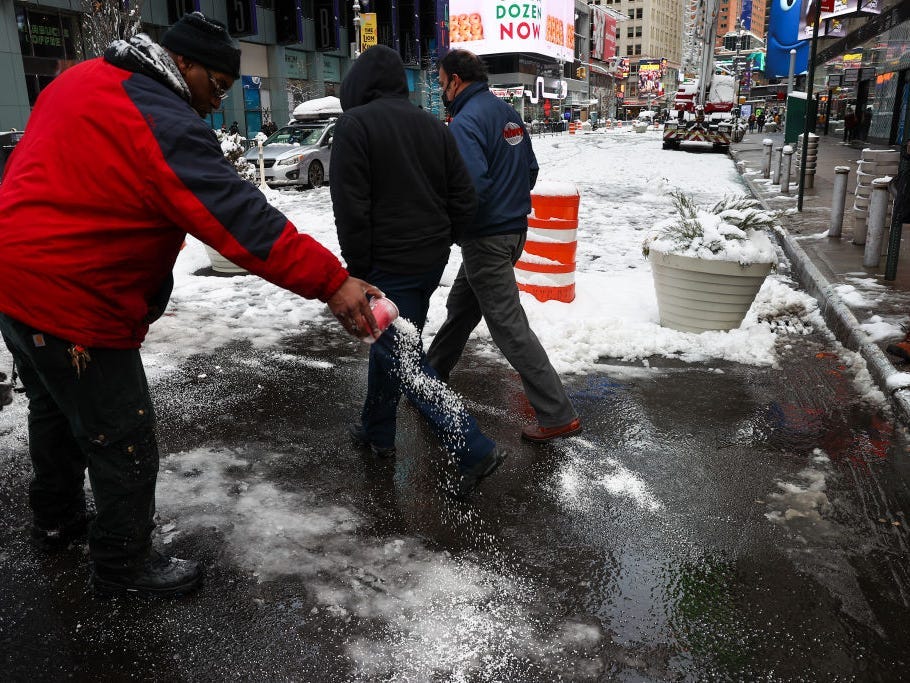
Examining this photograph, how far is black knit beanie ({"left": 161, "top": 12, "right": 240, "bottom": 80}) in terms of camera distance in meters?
2.37

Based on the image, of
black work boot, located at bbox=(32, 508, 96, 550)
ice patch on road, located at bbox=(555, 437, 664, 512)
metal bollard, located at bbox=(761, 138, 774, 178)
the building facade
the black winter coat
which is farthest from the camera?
the building facade

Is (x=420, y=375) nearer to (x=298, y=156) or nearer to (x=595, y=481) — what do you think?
(x=595, y=481)

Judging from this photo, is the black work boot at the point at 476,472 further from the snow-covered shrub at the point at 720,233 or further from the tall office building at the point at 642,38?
the tall office building at the point at 642,38

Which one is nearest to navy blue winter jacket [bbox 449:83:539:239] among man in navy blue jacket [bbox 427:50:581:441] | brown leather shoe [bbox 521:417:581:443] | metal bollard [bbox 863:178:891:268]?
man in navy blue jacket [bbox 427:50:581:441]

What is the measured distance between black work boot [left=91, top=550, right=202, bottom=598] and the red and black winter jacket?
0.89 metres

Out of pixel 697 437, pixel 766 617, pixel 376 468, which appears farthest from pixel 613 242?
pixel 766 617

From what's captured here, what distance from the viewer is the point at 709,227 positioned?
19.0ft

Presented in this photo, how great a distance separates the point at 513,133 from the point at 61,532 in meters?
2.95

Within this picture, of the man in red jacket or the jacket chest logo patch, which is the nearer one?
the man in red jacket

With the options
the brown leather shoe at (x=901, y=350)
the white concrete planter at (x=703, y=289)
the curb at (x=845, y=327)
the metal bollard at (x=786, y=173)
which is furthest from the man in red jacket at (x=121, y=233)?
the metal bollard at (x=786, y=173)

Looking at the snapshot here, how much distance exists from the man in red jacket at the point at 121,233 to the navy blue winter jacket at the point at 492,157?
143 cm

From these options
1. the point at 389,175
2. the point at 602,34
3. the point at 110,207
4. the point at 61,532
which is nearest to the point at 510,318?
the point at 389,175

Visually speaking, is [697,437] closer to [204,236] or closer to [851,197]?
[204,236]

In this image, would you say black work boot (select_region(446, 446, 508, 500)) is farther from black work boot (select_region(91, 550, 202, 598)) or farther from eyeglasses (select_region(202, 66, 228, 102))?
eyeglasses (select_region(202, 66, 228, 102))
